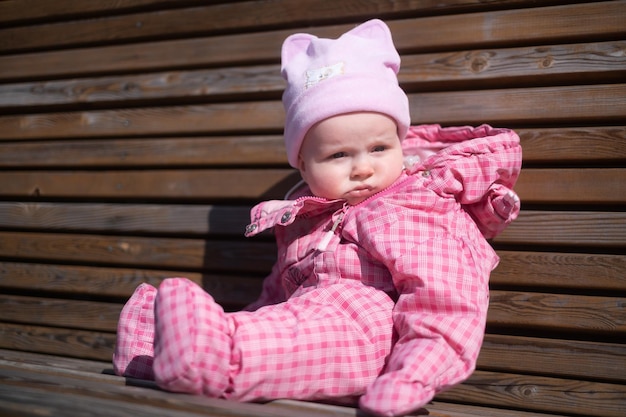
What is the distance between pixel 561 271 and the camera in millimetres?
2285

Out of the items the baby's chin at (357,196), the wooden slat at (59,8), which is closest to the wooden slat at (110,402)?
the baby's chin at (357,196)

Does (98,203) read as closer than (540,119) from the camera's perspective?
No

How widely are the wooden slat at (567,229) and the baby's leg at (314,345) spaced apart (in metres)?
0.74

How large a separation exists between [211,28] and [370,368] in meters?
1.87

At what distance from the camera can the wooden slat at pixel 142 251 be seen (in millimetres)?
2738

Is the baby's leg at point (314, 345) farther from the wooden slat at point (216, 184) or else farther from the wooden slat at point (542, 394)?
the wooden slat at point (216, 184)

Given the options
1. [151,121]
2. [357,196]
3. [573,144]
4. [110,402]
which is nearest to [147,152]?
[151,121]

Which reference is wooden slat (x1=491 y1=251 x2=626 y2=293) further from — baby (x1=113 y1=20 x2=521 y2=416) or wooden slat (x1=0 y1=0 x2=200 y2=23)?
wooden slat (x1=0 y1=0 x2=200 y2=23)

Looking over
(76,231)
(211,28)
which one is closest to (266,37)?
(211,28)

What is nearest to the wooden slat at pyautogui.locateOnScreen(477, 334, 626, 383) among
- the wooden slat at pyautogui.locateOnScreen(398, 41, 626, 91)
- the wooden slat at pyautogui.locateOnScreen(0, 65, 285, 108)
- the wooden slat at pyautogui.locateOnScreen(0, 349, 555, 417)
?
the wooden slat at pyautogui.locateOnScreen(0, 349, 555, 417)

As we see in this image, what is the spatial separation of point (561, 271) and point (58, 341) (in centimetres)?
238

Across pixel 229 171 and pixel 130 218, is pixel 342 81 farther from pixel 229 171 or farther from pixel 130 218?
pixel 130 218

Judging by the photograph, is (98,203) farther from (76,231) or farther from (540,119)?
(540,119)

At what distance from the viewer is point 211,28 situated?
9.60 ft
